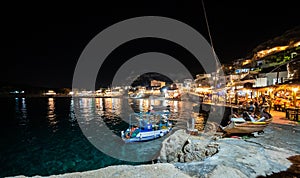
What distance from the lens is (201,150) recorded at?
8023 millimetres

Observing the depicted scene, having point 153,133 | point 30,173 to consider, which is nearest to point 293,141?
point 153,133

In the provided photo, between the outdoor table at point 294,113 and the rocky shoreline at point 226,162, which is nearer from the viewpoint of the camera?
the rocky shoreline at point 226,162

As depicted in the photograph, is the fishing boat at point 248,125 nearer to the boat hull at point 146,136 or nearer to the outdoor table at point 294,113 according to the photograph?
the outdoor table at point 294,113

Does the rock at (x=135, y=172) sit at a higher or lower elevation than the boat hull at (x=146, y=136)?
higher

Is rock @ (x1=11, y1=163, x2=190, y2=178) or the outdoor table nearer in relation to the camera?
rock @ (x1=11, y1=163, x2=190, y2=178)

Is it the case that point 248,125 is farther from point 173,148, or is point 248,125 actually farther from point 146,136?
point 146,136

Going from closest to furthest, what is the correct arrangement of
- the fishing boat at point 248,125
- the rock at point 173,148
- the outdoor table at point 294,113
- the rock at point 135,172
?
the rock at point 135,172, the rock at point 173,148, the fishing boat at point 248,125, the outdoor table at point 294,113

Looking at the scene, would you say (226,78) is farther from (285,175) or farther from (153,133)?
(285,175)

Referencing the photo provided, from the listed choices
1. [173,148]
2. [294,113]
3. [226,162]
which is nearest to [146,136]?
[173,148]

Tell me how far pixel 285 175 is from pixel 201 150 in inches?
137

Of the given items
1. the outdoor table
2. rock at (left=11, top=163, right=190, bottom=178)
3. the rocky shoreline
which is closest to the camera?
rock at (left=11, top=163, right=190, bottom=178)

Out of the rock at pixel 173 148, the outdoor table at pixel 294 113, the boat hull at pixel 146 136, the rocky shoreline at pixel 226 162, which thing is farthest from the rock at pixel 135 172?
the outdoor table at pixel 294 113

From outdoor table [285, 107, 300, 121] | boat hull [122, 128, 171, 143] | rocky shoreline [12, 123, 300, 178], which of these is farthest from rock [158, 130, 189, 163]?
outdoor table [285, 107, 300, 121]

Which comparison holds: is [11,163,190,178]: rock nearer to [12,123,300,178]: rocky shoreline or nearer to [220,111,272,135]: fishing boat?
[12,123,300,178]: rocky shoreline
